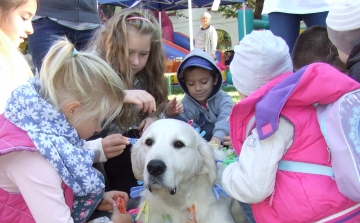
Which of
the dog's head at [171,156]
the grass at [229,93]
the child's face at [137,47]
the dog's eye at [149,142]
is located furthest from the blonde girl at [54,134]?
the grass at [229,93]

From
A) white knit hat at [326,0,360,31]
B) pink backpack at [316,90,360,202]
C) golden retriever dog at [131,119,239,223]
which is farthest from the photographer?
golden retriever dog at [131,119,239,223]

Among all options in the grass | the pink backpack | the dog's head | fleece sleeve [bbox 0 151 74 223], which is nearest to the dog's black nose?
the dog's head

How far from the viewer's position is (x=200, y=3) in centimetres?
1321

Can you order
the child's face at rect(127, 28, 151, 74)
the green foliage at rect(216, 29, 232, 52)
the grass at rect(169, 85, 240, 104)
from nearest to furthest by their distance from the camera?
the child's face at rect(127, 28, 151, 74), the grass at rect(169, 85, 240, 104), the green foliage at rect(216, 29, 232, 52)

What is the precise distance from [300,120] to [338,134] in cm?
17

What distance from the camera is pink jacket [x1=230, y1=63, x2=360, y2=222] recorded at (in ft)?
5.13

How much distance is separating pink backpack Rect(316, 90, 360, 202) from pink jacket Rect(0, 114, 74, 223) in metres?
1.06

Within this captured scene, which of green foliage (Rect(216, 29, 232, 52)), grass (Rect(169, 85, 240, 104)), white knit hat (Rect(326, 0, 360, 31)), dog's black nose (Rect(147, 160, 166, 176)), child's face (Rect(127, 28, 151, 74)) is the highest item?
white knit hat (Rect(326, 0, 360, 31))

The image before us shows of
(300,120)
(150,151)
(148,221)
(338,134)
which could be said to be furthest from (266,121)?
(148,221)

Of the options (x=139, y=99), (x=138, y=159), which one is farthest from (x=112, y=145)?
(x=139, y=99)

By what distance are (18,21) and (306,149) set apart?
168cm

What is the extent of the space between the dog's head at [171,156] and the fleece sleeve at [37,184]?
0.56 m

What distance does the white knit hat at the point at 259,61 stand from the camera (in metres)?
1.81

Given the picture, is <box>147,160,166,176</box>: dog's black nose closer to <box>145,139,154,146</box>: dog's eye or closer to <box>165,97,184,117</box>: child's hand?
<box>145,139,154,146</box>: dog's eye
